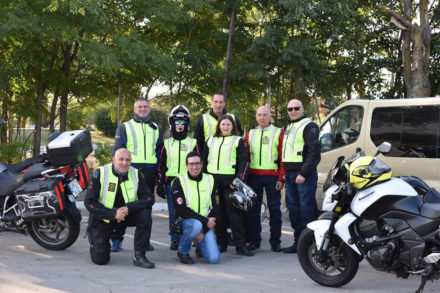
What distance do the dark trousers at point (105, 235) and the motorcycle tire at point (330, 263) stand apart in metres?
1.66

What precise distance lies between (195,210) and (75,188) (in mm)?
1419

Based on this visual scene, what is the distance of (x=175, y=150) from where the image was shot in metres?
7.87

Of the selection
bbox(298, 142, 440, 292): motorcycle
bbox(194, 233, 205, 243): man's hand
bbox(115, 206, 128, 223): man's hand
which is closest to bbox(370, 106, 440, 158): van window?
bbox(298, 142, 440, 292): motorcycle

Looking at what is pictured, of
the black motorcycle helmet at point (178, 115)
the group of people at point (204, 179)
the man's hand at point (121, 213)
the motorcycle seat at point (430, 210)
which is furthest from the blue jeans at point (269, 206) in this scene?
the motorcycle seat at point (430, 210)

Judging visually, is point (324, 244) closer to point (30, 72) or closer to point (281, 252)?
point (281, 252)

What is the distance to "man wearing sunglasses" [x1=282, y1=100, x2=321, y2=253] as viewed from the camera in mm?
7555

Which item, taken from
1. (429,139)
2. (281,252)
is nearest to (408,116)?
(429,139)

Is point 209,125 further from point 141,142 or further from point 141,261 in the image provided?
point 141,261

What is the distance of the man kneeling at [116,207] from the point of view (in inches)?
270

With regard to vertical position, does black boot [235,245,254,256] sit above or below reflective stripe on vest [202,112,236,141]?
below

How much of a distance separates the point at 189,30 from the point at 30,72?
430 cm

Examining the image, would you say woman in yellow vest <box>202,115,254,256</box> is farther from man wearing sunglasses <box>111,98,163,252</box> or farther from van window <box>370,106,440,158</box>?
van window <box>370,106,440,158</box>

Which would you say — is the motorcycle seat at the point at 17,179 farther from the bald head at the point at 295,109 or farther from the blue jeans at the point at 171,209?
the bald head at the point at 295,109

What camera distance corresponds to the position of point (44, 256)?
7.25 meters
